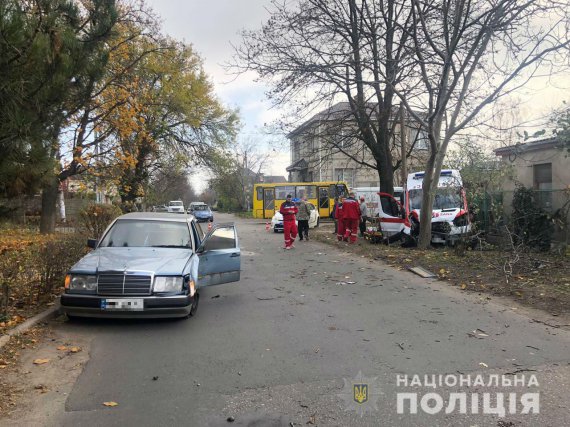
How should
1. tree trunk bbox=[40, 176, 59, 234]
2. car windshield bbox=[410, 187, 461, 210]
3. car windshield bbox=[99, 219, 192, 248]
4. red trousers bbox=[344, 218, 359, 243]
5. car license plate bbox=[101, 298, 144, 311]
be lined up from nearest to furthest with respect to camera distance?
car license plate bbox=[101, 298, 144, 311], car windshield bbox=[99, 219, 192, 248], car windshield bbox=[410, 187, 461, 210], red trousers bbox=[344, 218, 359, 243], tree trunk bbox=[40, 176, 59, 234]

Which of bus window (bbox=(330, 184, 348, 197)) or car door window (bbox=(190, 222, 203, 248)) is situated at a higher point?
bus window (bbox=(330, 184, 348, 197))

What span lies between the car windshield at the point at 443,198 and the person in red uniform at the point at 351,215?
6.70 feet

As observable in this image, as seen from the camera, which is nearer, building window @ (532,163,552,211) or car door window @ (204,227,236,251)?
car door window @ (204,227,236,251)

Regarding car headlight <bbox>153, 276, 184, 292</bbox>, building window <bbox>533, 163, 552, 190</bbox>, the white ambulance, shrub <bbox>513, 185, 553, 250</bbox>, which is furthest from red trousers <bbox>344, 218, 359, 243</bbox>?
car headlight <bbox>153, 276, 184, 292</bbox>

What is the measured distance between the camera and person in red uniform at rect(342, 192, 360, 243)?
16.0 meters

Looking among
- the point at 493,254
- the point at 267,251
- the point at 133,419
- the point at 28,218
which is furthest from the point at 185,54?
the point at 133,419

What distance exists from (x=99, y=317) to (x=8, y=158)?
221 cm

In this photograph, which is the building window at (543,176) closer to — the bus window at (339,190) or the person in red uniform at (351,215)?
the person in red uniform at (351,215)

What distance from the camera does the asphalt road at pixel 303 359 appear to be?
144 inches

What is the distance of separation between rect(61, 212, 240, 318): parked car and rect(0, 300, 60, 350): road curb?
0.47 metres

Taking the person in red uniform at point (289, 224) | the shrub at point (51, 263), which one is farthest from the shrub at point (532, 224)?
the shrub at point (51, 263)

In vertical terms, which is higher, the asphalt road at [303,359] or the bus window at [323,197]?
the bus window at [323,197]

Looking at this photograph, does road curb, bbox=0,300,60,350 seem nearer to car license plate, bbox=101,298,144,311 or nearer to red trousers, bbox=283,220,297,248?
car license plate, bbox=101,298,144,311

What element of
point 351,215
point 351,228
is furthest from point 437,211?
point 351,228
